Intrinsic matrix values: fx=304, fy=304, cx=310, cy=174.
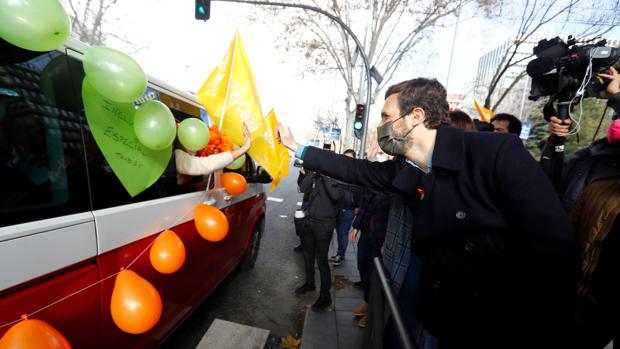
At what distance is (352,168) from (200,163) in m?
1.12

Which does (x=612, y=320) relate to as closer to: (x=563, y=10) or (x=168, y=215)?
(x=168, y=215)

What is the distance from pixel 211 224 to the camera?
2088 mm

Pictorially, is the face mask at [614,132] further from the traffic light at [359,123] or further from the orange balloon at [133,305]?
the traffic light at [359,123]

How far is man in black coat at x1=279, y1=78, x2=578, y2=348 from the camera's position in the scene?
123cm

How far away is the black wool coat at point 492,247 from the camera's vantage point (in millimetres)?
Answer: 1229

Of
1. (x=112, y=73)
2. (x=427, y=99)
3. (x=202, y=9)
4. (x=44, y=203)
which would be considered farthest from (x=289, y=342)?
(x=202, y=9)

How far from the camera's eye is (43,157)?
134cm

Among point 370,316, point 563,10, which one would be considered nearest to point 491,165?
point 370,316

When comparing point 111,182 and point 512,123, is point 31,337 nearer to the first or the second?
point 111,182

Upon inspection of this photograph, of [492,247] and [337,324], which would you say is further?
[337,324]

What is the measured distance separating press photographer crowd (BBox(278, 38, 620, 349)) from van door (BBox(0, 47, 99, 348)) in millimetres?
1332

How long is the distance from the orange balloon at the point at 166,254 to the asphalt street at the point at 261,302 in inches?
58.4

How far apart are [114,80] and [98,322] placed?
1185 mm

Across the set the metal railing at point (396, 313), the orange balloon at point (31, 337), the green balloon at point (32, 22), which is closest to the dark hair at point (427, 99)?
the metal railing at point (396, 313)
